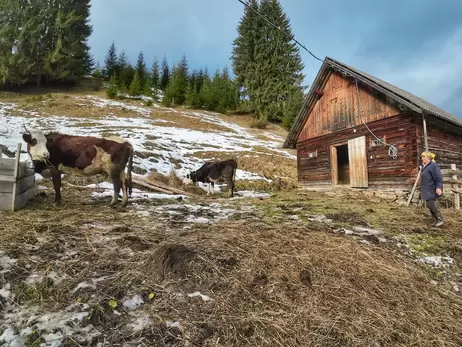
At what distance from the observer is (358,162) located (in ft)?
40.3

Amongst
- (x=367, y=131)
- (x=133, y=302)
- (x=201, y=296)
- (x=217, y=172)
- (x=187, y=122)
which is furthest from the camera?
(x=187, y=122)

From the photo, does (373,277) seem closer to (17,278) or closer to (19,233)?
(17,278)

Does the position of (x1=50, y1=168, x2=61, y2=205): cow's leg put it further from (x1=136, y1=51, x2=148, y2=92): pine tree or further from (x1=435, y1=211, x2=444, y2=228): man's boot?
(x1=136, y1=51, x2=148, y2=92): pine tree

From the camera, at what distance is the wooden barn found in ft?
33.7

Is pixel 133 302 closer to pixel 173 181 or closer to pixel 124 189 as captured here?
pixel 124 189

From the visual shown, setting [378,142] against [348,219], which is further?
[378,142]

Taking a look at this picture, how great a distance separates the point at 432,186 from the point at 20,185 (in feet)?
28.5

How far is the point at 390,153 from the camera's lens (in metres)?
10.9

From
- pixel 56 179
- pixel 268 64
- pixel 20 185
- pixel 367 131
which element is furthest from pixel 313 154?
pixel 268 64

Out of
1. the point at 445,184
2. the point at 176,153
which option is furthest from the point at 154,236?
the point at 176,153

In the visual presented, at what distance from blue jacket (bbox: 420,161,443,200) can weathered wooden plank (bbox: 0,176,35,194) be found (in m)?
8.48

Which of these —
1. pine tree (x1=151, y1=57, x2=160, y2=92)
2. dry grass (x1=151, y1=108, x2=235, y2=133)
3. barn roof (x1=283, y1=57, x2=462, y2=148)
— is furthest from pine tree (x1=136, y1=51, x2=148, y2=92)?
barn roof (x1=283, y1=57, x2=462, y2=148)

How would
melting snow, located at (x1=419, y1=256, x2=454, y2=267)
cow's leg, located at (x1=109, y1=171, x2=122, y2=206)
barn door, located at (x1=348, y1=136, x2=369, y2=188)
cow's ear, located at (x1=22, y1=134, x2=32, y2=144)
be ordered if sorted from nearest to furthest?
melting snow, located at (x1=419, y1=256, x2=454, y2=267), cow's ear, located at (x1=22, y1=134, x2=32, y2=144), cow's leg, located at (x1=109, y1=171, x2=122, y2=206), barn door, located at (x1=348, y1=136, x2=369, y2=188)

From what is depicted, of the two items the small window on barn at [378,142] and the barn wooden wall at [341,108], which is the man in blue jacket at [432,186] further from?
the barn wooden wall at [341,108]
